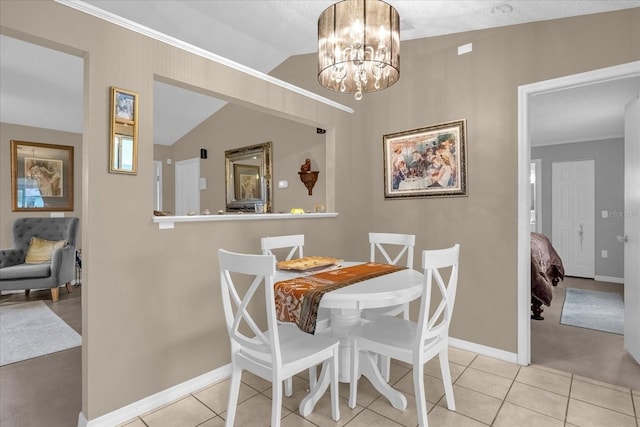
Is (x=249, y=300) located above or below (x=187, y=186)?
below

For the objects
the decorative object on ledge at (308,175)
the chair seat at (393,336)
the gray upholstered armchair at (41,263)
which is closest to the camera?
the chair seat at (393,336)

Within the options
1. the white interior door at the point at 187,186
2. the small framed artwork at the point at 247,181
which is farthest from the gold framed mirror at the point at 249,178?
the white interior door at the point at 187,186

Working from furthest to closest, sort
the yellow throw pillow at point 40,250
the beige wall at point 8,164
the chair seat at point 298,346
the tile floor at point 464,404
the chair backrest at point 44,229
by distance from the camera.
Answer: the beige wall at point 8,164
the chair backrest at point 44,229
the yellow throw pillow at point 40,250
the tile floor at point 464,404
the chair seat at point 298,346

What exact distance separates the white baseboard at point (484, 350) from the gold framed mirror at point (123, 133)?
2794 millimetres

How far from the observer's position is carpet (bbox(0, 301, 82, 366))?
2840 millimetres

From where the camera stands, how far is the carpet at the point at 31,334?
284 cm

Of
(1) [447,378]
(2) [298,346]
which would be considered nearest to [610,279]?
(1) [447,378]

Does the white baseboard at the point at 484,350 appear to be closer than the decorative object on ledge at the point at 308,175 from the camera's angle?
Yes

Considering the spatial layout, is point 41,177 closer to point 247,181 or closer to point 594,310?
point 247,181

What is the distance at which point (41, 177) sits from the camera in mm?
5043

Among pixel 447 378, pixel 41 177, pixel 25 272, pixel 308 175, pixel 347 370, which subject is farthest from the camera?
pixel 41 177

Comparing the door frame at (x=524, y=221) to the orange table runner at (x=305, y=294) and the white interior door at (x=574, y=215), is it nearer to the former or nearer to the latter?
the orange table runner at (x=305, y=294)

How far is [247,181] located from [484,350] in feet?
11.6

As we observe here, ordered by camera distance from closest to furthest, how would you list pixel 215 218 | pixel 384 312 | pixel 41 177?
pixel 215 218 → pixel 384 312 → pixel 41 177
